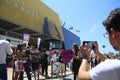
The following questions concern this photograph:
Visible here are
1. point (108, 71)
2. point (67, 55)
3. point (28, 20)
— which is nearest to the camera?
point (108, 71)

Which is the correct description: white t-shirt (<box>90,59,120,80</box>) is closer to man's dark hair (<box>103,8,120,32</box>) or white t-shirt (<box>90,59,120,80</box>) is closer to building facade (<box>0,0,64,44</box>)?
man's dark hair (<box>103,8,120,32</box>)

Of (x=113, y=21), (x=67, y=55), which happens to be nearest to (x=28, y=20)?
(x=67, y=55)

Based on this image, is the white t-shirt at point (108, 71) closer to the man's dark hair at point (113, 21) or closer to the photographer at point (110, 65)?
the photographer at point (110, 65)

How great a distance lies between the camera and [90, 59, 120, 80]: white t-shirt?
2.01 m

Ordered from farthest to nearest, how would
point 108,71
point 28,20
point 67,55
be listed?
1. point 28,20
2. point 67,55
3. point 108,71

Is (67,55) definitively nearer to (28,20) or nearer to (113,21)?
(113,21)

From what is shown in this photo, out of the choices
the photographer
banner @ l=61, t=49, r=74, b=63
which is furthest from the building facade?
the photographer

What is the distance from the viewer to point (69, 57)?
1490 centimetres

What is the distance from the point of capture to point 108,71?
2.01m

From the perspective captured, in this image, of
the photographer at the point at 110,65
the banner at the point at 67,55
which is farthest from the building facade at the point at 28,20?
the photographer at the point at 110,65

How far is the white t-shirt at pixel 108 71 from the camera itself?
6.58 feet

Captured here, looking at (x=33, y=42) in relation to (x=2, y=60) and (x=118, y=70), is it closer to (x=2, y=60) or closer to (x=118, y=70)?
(x=2, y=60)

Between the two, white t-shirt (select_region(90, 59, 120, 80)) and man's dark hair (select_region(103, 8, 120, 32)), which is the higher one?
man's dark hair (select_region(103, 8, 120, 32))

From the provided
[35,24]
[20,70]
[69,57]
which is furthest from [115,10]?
[35,24]
